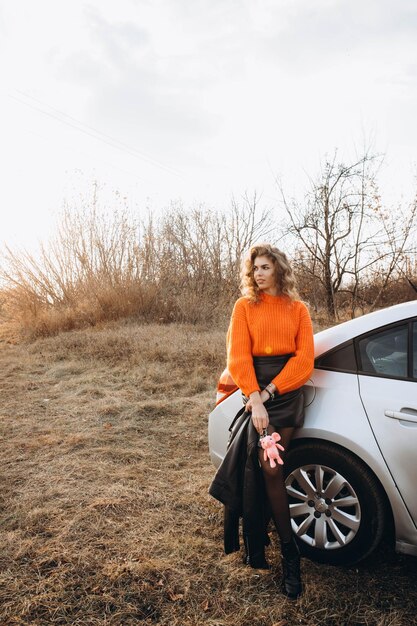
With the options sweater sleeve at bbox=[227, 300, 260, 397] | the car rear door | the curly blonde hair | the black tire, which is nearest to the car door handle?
the car rear door

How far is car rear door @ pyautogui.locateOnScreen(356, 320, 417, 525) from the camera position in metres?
2.30

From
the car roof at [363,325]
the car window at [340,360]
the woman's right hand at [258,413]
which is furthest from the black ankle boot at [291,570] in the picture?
the car roof at [363,325]

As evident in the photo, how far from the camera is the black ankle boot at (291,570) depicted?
2.42m

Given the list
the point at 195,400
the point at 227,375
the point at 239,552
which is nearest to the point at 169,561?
Result: the point at 239,552

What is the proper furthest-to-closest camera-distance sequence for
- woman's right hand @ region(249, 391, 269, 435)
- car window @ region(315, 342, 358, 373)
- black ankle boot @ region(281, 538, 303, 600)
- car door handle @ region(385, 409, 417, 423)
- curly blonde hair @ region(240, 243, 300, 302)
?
1. curly blonde hair @ region(240, 243, 300, 302)
2. car window @ region(315, 342, 358, 373)
3. woman's right hand @ region(249, 391, 269, 435)
4. black ankle boot @ region(281, 538, 303, 600)
5. car door handle @ region(385, 409, 417, 423)

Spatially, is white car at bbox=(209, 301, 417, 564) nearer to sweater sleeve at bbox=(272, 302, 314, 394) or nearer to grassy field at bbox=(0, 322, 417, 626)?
sweater sleeve at bbox=(272, 302, 314, 394)

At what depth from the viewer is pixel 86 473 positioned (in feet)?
13.7

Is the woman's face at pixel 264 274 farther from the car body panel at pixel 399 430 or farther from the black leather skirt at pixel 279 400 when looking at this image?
the car body panel at pixel 399 430

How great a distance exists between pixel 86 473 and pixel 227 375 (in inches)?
77.7

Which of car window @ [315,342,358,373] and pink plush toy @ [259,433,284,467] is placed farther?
car window @ [315,342,358,373]

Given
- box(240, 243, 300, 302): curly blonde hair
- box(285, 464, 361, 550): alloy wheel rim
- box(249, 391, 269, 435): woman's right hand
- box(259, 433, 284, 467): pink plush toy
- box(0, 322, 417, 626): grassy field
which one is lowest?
box(0, 322, 417, 626): grassy field

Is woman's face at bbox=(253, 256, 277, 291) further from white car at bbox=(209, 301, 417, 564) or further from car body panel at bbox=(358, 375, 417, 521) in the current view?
car body panel at bbox=(358, 375, 417, 521)

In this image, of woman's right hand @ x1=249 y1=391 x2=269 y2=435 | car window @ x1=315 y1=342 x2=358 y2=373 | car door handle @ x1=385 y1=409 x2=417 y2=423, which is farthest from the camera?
car window @ x1=315 y1=342 x2=358 y2=373

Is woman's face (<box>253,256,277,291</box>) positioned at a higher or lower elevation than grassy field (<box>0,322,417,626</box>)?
higher
